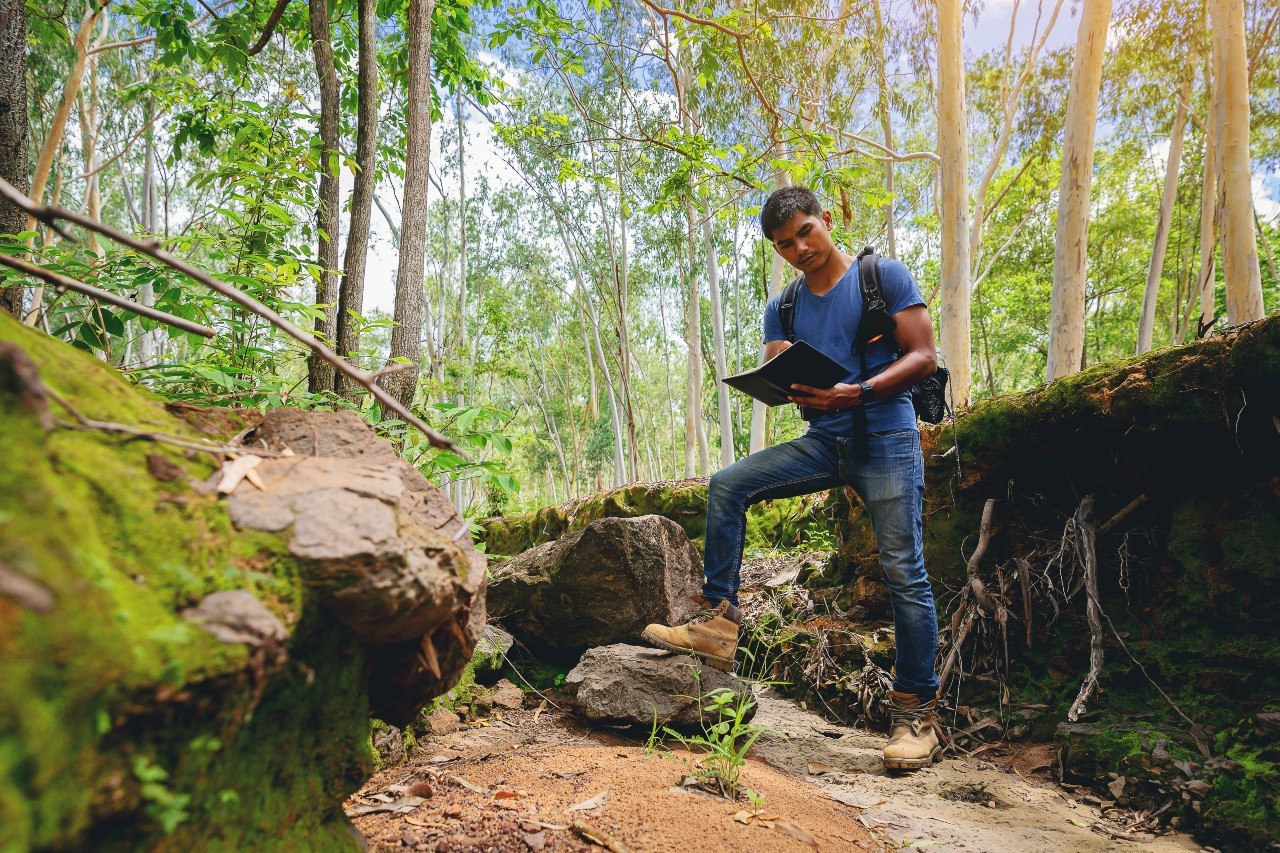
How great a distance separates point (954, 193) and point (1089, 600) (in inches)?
291

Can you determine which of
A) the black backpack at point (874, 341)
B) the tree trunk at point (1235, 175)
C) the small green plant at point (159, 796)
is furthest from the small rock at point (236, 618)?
the tree trunk at point (1235, 175)

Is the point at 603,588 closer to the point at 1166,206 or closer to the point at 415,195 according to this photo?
the point at 415,195

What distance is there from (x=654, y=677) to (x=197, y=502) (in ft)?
7.43

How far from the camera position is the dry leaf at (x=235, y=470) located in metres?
1.06

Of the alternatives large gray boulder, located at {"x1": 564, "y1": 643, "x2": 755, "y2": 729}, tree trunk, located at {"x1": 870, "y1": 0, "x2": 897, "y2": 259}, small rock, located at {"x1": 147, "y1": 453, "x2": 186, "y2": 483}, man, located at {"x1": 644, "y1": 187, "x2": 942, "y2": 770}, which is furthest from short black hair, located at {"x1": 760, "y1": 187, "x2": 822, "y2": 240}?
tree trunk, located at {"x1": 870, "y1": 0, "x2": 897, "y2": 259}

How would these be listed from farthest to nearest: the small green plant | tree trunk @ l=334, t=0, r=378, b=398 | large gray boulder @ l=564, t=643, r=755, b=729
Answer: tree trunk @ l=334, t=0, r=378, b=398, large gray boulder @ l=564, t=643, r=755, b=729, the small green plant

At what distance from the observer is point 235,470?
43.9 inches

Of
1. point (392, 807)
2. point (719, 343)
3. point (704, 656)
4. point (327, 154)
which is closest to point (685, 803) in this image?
point (392, 807)

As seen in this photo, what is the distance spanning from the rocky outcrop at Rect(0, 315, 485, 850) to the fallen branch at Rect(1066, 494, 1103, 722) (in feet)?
8.27

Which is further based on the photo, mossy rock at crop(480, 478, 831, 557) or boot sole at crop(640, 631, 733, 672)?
mossy rock at crop(480, 478, 831, 557)

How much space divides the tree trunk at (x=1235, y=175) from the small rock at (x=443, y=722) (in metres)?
9.11

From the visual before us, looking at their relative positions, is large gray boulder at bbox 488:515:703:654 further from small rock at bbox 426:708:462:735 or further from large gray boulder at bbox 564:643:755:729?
small rock at bbox 426:708:462:735

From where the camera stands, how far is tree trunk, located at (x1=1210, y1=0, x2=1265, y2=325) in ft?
24.4

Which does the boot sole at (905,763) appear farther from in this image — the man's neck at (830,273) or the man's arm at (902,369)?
the man's neck at (830,273)
